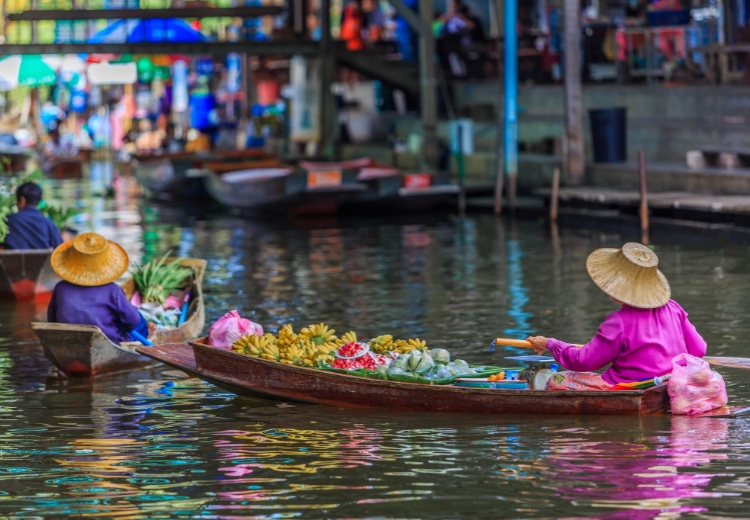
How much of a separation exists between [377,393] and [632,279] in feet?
5.79

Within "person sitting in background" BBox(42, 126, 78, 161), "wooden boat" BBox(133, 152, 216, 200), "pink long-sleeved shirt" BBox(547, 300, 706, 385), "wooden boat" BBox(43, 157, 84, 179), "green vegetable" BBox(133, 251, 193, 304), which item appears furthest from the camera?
"person sitting in background" BBox(42, 126, 78, 161)

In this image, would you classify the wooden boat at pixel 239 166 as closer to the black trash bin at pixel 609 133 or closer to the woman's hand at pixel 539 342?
the black trash bin at pixel 609 133

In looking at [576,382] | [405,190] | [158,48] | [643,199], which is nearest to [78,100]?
[158,48]

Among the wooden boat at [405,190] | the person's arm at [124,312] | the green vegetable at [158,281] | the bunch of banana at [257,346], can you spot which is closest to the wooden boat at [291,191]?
the wooden boat at [405,190]

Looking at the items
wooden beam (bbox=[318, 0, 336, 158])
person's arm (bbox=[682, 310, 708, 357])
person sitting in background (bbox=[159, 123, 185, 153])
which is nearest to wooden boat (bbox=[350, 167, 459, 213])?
wooden beam (bbox=[318, 0, 336, 158])

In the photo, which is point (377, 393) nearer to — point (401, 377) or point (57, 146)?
point (401, 377)

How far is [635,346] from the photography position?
834 cm

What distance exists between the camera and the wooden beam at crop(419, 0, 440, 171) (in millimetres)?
27156

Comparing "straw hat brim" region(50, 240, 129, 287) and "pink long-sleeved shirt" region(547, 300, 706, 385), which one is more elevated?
"straw hat brim" region(50, 240, 129, 287)

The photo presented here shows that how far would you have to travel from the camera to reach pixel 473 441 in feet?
26.7

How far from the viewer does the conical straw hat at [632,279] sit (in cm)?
827

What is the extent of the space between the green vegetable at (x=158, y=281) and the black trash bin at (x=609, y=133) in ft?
40.0

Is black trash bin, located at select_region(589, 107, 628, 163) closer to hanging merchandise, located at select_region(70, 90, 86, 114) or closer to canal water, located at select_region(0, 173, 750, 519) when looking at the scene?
canal water, located at select_region(0, 173, 750, 519)

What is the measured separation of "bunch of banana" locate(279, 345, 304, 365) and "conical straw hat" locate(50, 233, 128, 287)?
174cm
